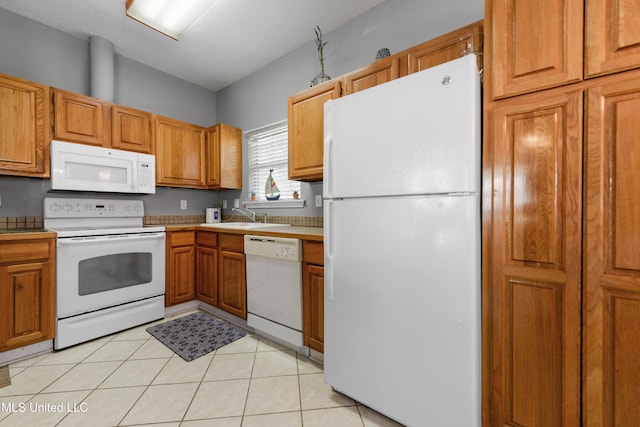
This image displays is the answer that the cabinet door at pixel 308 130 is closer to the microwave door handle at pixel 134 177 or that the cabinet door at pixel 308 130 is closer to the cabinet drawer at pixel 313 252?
the cabinet drawer at pixel 313 252

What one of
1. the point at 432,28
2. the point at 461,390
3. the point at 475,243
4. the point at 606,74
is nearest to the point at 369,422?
the point at 461,390

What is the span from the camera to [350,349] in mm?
1546

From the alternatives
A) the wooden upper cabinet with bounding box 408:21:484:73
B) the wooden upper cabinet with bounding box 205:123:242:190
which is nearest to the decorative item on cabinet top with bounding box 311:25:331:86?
the wooden upper cabinet with bounding box 408:21:484:73

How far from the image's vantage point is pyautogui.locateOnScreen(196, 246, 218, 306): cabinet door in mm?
2809

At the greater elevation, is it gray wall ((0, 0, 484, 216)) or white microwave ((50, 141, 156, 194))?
gray wall ((0, 0, 484, 216))

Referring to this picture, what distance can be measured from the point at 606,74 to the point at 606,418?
4.08 ft

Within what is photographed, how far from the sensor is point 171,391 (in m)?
1.69

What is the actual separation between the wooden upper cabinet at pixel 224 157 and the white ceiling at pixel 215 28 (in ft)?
2.48

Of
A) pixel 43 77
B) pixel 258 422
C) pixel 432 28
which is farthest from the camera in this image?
pixel 43 77

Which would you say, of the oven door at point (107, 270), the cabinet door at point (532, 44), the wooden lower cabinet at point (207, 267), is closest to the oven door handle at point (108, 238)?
the oven door at point (107, 270)

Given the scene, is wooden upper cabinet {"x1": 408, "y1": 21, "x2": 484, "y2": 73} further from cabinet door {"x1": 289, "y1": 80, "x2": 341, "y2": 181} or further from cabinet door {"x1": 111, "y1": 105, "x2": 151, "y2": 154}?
cabinet door {"x1": 111, "y1": 105, "x2": 151, "y2": 154}

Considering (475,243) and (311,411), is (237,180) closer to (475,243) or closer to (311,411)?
(311,411)

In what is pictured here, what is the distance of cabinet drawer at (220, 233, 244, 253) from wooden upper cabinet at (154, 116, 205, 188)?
3.54 feet

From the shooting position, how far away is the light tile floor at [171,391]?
4.85 feet
